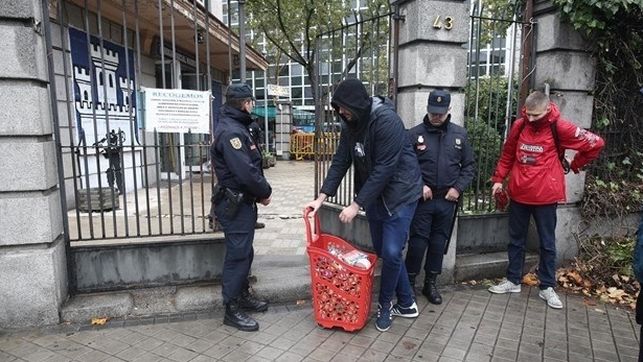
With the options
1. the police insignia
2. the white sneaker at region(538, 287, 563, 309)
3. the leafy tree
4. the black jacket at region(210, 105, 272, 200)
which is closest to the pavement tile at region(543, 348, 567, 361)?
the white sneaker at region(538, 287, 563, 309)

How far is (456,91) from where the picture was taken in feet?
A: 14.3

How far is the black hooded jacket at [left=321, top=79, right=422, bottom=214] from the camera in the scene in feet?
10.8

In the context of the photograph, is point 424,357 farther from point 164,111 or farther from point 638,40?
point 638,40

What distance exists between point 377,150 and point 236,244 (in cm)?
131

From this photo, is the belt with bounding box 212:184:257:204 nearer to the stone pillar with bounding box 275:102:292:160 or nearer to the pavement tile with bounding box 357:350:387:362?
the pavement tile with bounding box 357:350:387:362

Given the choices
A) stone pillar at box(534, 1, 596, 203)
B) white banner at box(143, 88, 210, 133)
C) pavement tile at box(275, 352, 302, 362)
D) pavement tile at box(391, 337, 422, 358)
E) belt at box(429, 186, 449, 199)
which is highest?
stone pillar at box(534, 1, 596, 203)

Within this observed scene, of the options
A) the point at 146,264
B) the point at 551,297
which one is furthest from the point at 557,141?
the point at 146,264

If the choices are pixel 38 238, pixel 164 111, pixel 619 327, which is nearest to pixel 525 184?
pixel 619 327

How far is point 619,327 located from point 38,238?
4.71 metres

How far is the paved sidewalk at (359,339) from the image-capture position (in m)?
3.27

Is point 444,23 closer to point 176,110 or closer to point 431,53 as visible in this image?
point 431,53

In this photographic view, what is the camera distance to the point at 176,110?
3.96 metres

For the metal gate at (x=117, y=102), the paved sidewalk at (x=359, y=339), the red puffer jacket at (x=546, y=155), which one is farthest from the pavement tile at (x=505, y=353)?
the metal gate at (x=117, y=102)

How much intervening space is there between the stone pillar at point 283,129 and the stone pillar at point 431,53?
53.1 feet
